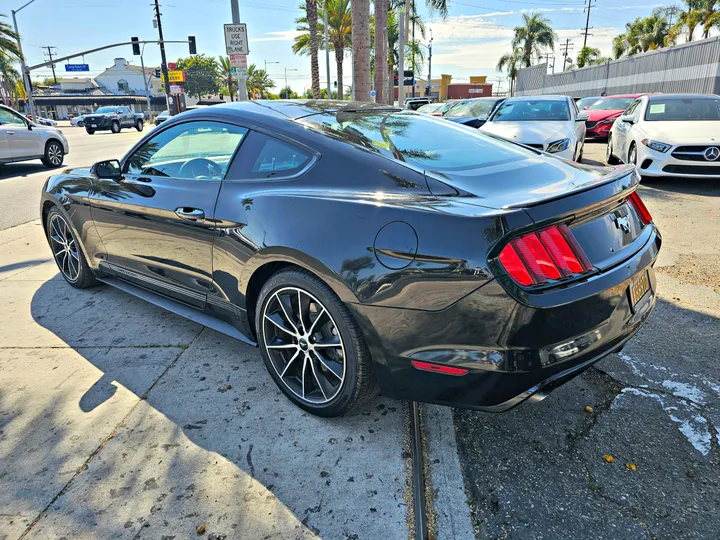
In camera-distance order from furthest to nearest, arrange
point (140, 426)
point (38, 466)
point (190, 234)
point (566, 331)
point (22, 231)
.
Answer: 1. point (22, 231)
2. point (190, 234)
3. point (140, 426)
4. point (38, 466)
5. point (566, 331)

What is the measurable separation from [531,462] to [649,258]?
110 cm

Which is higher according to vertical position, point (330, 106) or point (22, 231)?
point (330, 106)

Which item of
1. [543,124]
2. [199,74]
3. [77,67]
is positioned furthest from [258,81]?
[543,124]

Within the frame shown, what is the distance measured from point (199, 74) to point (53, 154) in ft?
279

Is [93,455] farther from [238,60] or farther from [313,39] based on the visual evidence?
[313,39]

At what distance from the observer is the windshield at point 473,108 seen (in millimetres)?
13834

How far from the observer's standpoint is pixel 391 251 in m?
2.11

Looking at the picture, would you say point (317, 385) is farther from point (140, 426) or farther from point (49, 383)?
point (49, 383)

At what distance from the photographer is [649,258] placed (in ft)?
8.09

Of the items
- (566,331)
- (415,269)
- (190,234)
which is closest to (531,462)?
(566,331)

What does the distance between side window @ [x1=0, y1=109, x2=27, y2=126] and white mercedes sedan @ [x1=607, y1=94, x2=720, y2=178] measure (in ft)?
44.5

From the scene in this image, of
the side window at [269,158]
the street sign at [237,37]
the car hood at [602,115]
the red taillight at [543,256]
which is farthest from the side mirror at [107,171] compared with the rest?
the car hood at [602,115]

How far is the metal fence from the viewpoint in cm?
2378

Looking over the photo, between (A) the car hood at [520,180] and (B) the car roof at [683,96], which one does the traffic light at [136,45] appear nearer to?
(B) the car roof at [683,96]
